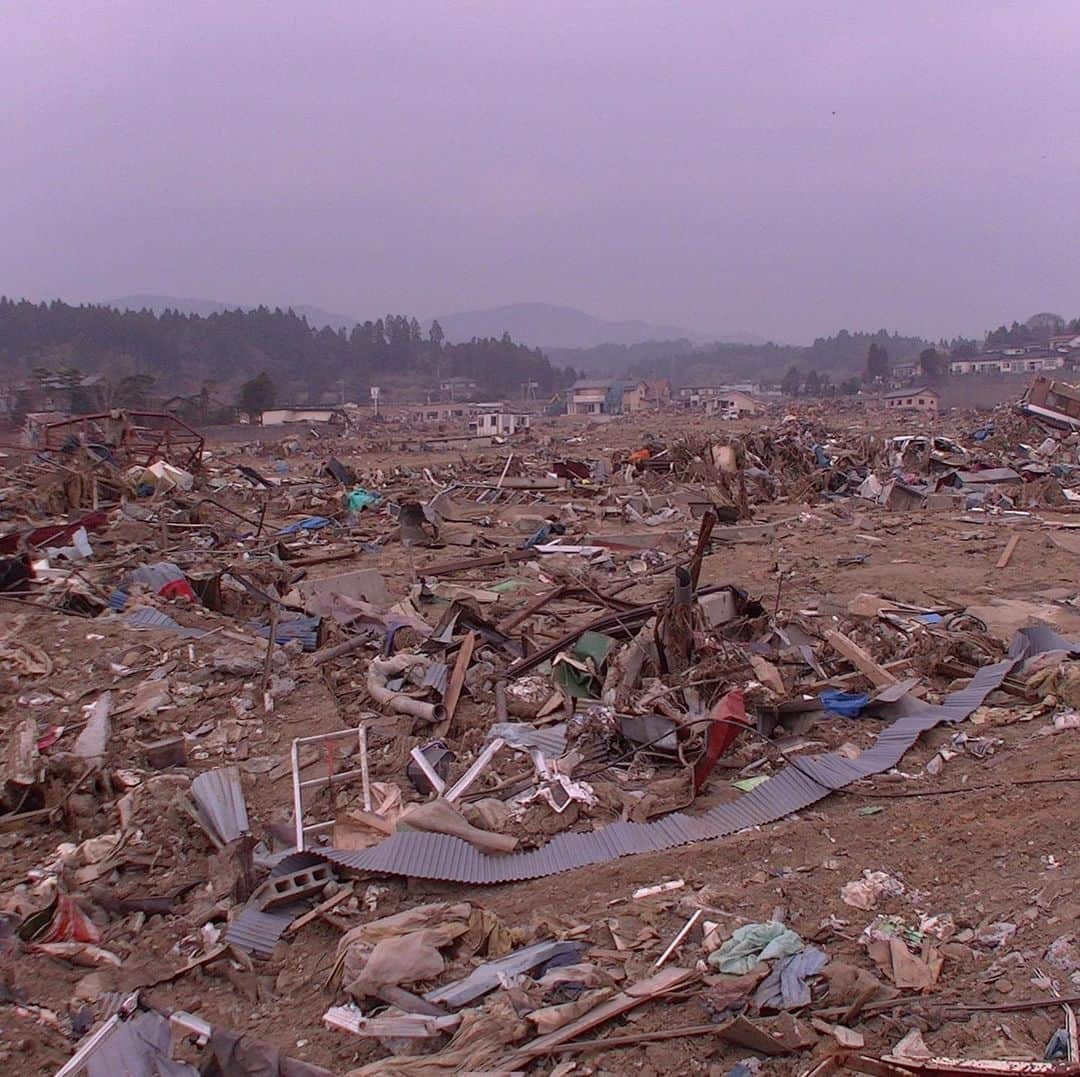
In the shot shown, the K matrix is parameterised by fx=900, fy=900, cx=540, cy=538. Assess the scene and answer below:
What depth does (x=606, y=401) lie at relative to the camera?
75562mm

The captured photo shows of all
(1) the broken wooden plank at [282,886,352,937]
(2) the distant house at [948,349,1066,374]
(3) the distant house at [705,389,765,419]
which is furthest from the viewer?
(2) the distant house at [948,349,1066,374]

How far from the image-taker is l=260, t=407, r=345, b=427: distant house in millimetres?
45906

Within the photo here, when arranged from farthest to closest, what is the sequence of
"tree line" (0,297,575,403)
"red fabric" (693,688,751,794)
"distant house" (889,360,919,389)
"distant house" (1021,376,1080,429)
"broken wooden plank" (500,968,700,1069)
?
"distant house" (889,360,919,389), "tree line" (0,297,575,403), "distant house" (1021,376,1080,429), "red fabric" (693,688,751,794), "broken wooden plank" (500,968,700,1069)

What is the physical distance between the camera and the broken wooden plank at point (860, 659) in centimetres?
667

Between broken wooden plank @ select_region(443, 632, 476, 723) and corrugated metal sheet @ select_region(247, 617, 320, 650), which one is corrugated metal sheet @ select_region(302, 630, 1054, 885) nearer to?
broken wooden plank @ select_region(443, 632, 476, 723)

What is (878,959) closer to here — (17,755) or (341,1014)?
(341,1014)

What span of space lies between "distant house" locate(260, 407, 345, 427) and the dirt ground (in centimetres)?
3942

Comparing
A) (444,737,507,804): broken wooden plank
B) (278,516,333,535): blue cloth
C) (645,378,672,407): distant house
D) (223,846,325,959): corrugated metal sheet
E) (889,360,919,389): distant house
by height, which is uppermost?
(889,360,919,389): distant house

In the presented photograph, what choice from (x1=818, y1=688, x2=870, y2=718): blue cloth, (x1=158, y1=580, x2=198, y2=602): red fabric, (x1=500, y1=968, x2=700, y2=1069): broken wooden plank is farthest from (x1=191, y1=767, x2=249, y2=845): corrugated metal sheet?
(x1=158, y1=580, x2=198, y2=602): red fabric

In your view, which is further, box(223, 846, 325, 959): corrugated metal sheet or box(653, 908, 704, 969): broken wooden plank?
box(223, 846, 325, 959): corrugated metal sheet

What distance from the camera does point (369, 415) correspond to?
58344 millimetres

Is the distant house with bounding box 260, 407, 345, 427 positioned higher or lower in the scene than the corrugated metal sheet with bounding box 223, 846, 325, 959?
higher

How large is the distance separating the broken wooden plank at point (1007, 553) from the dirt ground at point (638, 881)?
12.8 feet

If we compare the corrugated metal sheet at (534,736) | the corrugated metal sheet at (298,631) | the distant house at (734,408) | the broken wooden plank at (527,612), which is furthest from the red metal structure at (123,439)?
the distant house at (734,408)
